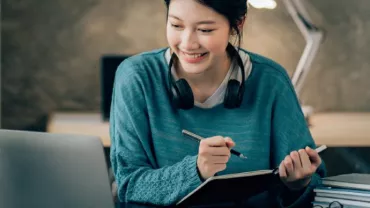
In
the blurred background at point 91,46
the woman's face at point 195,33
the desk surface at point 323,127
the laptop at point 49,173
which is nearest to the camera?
the laptop at point 49,173

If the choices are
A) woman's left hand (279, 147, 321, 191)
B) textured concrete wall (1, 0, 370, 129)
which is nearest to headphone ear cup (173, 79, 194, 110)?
woman's left hand (279, 147, 321, 191)

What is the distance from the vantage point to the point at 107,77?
240cm

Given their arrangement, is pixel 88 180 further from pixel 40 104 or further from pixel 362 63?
pixel 362 63

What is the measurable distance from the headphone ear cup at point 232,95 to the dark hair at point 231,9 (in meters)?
0.13

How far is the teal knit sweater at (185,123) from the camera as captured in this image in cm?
141

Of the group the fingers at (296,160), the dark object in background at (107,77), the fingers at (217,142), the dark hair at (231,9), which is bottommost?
the dark object in background at (107,77)

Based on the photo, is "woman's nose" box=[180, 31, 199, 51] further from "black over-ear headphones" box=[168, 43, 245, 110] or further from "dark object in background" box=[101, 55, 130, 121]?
"dark object in background" box=[101, 55, 130, 121]

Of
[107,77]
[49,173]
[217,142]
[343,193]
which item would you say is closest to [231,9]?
[217,142]

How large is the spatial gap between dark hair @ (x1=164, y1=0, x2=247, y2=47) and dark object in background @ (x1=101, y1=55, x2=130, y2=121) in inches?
38.3

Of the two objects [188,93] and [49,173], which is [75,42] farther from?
[49,173]

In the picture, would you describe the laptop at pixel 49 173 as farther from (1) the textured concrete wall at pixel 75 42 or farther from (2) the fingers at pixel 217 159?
(1) the textured concrete wall at pixel 75 42

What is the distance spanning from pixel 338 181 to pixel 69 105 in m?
1.63

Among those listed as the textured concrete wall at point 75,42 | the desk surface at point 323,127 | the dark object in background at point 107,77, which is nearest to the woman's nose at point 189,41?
the desk surface at point 323,127

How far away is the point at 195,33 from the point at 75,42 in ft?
4.21
